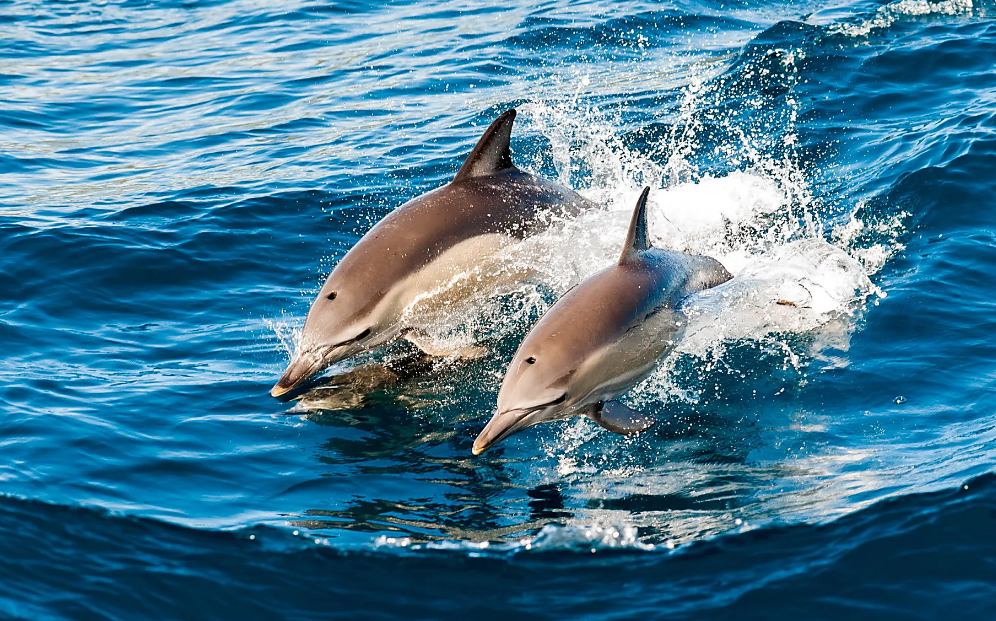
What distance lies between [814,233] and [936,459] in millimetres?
4207

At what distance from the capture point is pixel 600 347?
6219 millimetres

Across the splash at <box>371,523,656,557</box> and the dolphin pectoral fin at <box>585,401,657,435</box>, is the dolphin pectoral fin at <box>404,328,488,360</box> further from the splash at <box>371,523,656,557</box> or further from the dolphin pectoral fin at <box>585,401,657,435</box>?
the splash at <box>371,523,656,557</box>

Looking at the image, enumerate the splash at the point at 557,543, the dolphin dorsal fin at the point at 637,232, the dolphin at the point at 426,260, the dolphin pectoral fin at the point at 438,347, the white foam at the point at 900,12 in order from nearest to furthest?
1. the splash at the point at 557,543
2. the dolphin dorsal fin at the point at 637,232
3. the dolphin at the point at 426,260
4. the dolphin pectoral fin at the point at 438,347
5. the white foam at the point at 900,12

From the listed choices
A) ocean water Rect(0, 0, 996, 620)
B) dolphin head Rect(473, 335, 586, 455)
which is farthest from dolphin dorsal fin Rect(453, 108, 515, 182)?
dolphin head Rect(473, 335, 586, 455)

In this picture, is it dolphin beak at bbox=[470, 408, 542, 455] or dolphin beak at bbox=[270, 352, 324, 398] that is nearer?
dolphin beak at bbox=[470, 408, 542, 455]

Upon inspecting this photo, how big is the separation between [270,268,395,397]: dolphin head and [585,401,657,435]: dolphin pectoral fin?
75.8 inches

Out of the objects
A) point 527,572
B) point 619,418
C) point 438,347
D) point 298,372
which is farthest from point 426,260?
point 527,572

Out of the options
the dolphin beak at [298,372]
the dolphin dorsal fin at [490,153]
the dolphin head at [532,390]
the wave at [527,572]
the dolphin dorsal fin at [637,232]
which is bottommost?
the wave at [527,572]

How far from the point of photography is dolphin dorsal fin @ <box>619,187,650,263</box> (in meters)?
6.68

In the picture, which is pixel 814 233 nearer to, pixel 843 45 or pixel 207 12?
pixel 843 45

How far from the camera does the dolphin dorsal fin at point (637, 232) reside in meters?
6.68

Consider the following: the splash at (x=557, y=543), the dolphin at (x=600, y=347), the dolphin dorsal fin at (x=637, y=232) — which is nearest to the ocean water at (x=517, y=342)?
the splash at (x=557, y=543)

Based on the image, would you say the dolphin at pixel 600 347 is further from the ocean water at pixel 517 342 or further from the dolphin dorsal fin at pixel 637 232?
the ocean water at pixel 517 342

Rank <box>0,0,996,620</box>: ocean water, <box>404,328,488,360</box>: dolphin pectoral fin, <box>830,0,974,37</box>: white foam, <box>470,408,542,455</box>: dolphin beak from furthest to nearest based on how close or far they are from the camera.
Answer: <box>830,0,974,37</box>: white foam
<box>404,328,488,360</box>: dolphin pectoral fin
<box>470,408,542,455</box>: dolphin beak
<box>0,0,996,620</box>: ocean water
